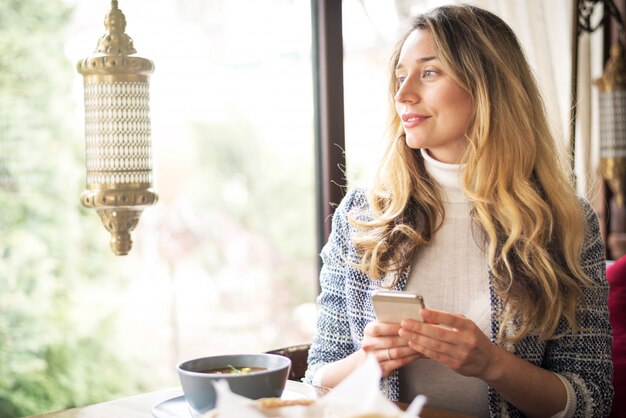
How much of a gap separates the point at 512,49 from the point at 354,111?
47.2 inches

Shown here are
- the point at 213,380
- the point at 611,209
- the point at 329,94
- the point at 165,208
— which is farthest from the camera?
the point at 611,209

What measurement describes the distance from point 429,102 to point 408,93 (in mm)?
53

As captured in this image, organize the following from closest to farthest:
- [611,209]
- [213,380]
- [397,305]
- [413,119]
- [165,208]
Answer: [213,380]
[397,305]
[413,119]
[165,208]
[611,209]

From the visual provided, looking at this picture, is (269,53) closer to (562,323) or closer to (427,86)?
(427,86)

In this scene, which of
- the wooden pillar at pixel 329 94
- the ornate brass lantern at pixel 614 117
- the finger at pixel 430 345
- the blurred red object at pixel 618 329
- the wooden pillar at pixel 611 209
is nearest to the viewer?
the finger at pixel 430 345

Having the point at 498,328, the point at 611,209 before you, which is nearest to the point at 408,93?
the point at 498,328

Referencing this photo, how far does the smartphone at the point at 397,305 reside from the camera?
1.39 metres

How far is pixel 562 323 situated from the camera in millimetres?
1741

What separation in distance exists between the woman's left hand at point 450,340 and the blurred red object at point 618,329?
536 millimetres

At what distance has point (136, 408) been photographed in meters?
1.36

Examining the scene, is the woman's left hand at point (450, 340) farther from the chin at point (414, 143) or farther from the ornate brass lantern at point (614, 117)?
the ornate brass lantern at point (614, 117)

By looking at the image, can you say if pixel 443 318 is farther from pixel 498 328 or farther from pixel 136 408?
pixel 136 408

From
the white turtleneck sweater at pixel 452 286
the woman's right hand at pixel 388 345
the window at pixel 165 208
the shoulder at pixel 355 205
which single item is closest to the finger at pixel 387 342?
the woman's right hand at pixel 388 345

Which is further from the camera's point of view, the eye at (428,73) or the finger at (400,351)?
the eye at (428,73)
